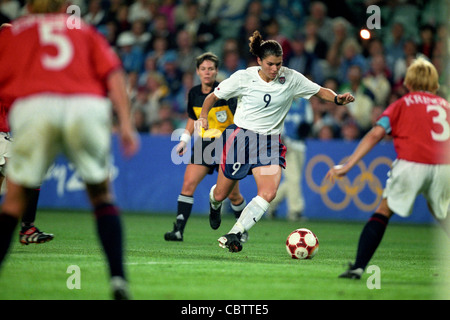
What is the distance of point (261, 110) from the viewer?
907cm

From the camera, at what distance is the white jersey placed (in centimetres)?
905

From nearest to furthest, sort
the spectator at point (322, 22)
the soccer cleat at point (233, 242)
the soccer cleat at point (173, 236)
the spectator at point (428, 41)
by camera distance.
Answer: the soccer cleat at point (233, 242) → the soccer cleat at point (173, 236) → the spectator at point (428, 41) → the spectator at point (322, 22)

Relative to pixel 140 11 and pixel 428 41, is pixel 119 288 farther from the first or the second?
pixel 140 11

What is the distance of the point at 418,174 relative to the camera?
663 centimetres

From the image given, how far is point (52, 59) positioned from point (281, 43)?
11.9 m

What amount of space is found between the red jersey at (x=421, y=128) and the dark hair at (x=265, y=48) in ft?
7.79

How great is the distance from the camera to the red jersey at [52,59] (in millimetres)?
5277

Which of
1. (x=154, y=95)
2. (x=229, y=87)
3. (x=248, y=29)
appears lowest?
(x=229, y=87)

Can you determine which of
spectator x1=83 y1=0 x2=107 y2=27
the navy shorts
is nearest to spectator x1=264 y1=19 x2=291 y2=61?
spectator x1=83 y1=0 x2=107 y2=27

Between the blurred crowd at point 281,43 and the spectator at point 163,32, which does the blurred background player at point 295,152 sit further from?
the spectator at point 163,32

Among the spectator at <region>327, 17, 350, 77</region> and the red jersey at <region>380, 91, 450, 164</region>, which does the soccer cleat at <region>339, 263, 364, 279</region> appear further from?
the spectator at <region>327, 17, 350, 77</region>

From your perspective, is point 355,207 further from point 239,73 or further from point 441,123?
point 441,123

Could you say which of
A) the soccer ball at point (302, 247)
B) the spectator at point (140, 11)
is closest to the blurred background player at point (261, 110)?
the soccer ball at point (302, 247)

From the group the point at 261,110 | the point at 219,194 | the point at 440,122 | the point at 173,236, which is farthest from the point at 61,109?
the point at 173,236
